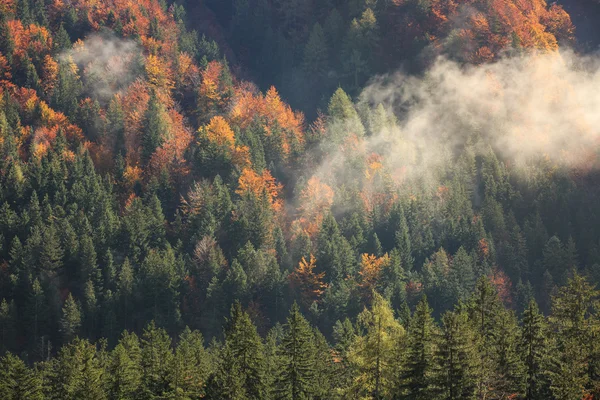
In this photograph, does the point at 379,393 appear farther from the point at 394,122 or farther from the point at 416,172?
the point at 394,122

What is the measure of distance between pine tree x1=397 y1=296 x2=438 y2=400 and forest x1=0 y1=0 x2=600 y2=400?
1947cm

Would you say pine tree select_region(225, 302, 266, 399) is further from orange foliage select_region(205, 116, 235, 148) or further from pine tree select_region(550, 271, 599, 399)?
orange foliage select_region(205, 116, 235, 148)

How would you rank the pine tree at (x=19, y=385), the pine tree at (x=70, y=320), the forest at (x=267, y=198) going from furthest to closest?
the forest at (x=267, y=198), the pine tree at (x=70, y=320), the pine tree at (x=19, y=385)

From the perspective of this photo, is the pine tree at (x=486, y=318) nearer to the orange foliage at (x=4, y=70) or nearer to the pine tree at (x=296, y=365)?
the pine tree at (x=296, y=365)

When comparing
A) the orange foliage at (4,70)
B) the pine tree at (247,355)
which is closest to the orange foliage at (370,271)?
the pine tree at (247,355)

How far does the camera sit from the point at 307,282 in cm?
14625

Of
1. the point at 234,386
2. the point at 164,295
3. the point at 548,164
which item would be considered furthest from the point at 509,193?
the point at 234,386

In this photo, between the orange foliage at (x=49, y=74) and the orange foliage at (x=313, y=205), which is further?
the orange foliage at (x=49, y=74)

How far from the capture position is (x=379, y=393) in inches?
2884

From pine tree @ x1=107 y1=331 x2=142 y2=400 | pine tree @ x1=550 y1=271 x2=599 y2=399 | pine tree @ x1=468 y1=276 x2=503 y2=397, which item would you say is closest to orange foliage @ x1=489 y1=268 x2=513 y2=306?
pine tree @ x1=468 y1=276 x2=503 y2=397

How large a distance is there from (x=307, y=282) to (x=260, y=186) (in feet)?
85.6

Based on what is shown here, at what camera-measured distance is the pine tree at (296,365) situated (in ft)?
269

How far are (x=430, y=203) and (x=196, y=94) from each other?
206 ft

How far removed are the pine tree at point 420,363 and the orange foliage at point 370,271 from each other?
7328 centimetres
